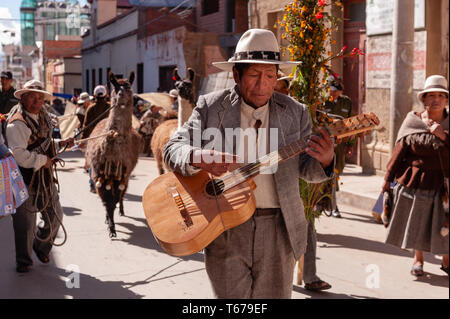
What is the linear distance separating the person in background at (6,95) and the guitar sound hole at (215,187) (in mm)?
8580

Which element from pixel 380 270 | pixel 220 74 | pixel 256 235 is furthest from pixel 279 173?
pixel 220 74

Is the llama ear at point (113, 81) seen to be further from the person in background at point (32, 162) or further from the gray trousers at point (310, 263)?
the gray trousers at point (310, 263)

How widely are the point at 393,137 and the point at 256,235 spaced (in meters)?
6.60

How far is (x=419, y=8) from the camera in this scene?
1127cm

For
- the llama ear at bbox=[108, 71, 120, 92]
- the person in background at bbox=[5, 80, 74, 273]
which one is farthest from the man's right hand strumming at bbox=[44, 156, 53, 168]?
the llama ear at bbox=[108, 71, 120, 92]

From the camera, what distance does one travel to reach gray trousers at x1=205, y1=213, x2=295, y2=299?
11.9ft

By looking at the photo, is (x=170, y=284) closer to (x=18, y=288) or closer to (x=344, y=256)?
(x=18, y=288)

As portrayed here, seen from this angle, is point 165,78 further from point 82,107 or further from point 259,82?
point 259,82

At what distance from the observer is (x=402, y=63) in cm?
961

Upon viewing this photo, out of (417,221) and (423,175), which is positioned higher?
(423,175)

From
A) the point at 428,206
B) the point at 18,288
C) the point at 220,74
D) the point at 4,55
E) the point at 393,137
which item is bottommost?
the point at 18,288

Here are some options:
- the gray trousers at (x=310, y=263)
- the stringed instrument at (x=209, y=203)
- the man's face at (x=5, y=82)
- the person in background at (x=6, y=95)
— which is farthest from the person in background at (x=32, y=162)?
the man's face at (x=5, y=82)

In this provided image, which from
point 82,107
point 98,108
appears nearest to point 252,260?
point 98,108

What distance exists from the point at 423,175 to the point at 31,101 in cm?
427
